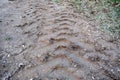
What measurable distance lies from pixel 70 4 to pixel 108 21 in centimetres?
126

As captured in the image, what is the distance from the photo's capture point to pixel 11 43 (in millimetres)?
3195

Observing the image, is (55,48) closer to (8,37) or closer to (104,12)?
(8,37)

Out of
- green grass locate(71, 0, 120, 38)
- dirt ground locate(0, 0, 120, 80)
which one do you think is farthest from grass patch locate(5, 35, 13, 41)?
green grass locate(71, 0, 120, 38)

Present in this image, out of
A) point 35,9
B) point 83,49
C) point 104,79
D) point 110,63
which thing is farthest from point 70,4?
point 104,79

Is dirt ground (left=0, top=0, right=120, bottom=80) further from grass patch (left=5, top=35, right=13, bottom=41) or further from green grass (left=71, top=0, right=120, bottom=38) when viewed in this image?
green grass (left=71, top=0, right=120, bottom=38)

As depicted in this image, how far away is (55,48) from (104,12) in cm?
181

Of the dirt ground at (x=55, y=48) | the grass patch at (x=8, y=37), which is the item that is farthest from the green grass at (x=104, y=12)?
the grass patch at (x=8, y=37)

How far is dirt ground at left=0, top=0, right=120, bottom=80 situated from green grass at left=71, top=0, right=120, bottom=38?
203mm

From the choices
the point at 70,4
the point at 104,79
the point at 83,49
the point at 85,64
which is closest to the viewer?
the point at 104,79

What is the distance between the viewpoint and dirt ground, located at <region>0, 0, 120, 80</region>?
2.58m

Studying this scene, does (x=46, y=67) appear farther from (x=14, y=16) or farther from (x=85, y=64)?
(x=14, y=16)

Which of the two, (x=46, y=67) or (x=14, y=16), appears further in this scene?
(x=14, y=16)

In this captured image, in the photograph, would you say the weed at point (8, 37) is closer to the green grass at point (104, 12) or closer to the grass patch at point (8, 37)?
the grass patch at point (8, 37)

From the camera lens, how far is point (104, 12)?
14.0 feet
